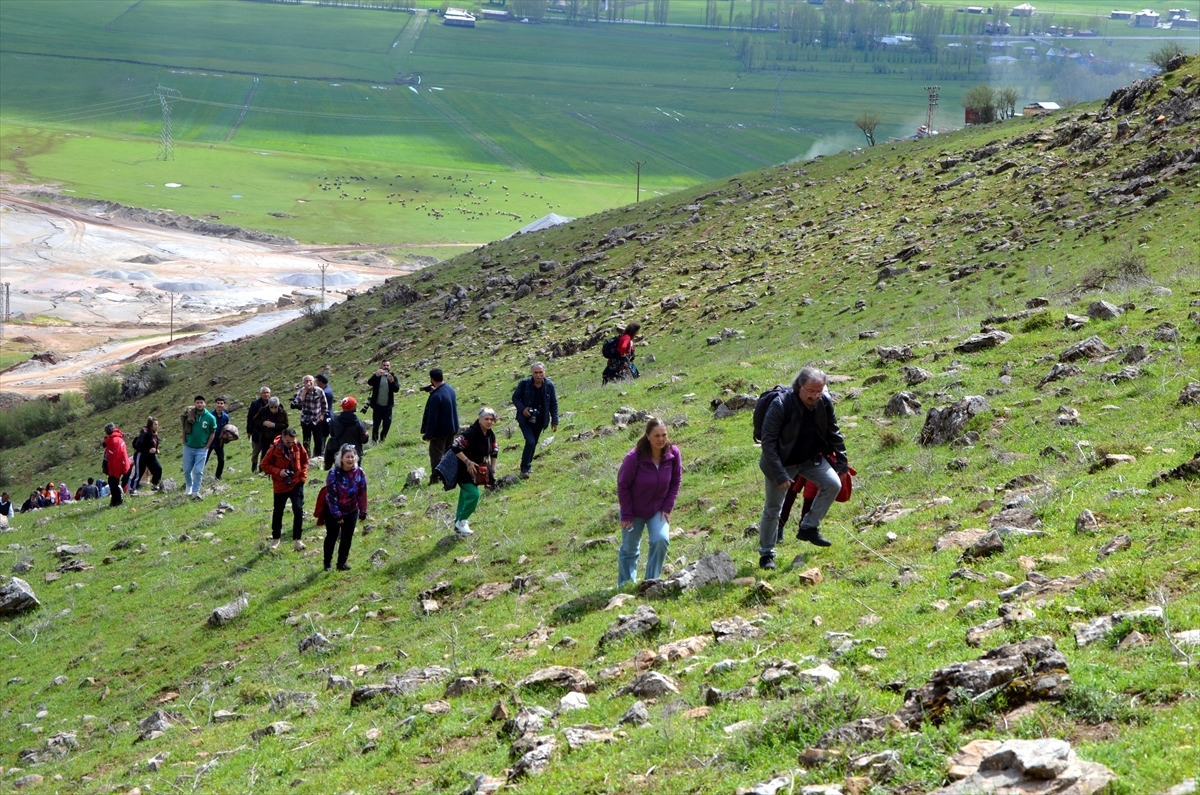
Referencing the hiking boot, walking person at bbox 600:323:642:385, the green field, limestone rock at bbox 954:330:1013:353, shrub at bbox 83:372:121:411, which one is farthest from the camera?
the green field

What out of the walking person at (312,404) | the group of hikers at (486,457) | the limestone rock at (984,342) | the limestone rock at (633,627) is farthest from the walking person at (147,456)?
the limestone rock at (633,627)

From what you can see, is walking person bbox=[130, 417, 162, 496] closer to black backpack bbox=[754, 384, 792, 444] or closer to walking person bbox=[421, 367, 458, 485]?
walking person bbox=[421, 367, 458, 485]

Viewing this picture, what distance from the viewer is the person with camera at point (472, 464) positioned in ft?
51.2

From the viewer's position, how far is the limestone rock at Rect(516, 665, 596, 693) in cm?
945

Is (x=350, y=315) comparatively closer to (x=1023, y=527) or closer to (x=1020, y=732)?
(x=1023, y=527)

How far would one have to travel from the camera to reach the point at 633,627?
34.0 feet

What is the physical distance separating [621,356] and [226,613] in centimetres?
1213

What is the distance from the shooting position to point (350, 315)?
53938mm

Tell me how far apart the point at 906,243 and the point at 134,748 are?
29441 millimetres

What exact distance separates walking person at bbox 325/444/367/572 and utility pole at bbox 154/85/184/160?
5980 inches

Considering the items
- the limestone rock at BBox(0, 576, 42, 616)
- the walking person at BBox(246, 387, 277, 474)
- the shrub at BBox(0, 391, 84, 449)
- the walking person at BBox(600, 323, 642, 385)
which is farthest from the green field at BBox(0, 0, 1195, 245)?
the limestone rock at BBox(0, 576, 42, 616)

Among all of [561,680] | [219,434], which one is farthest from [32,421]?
[561,680]

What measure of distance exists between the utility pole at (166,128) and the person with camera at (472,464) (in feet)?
500

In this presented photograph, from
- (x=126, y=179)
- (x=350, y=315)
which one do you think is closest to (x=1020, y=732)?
(x=350, y=315)
